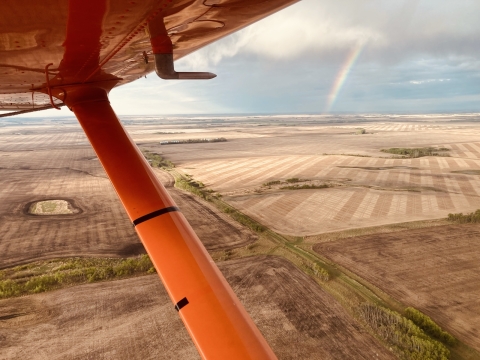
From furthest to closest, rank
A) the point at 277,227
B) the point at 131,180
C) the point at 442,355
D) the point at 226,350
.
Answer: the point at 277,227, the point at 442,355, the point at 131,180, the point at 226,350

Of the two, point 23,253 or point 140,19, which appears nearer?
point 140,19

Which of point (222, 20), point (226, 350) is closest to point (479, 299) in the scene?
point (226, 350)

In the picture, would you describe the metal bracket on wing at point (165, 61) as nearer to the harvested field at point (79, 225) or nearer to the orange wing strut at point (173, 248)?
the orange wing strut at point (173, 248)

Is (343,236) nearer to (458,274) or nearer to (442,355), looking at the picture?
(458,274)

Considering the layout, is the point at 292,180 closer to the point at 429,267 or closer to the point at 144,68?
the point at 429,267

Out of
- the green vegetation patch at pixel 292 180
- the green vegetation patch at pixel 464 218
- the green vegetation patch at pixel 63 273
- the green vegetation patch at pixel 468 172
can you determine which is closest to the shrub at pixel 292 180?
the green vegetation patch at pixel 292 180


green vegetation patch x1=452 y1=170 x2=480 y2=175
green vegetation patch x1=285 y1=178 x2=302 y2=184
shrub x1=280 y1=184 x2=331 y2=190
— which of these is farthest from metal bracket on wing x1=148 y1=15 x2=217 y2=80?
green vegetation patch x1=452 y1=170 x2=480 y2=175

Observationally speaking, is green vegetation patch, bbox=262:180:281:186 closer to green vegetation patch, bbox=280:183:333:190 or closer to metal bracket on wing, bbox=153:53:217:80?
green vegetation patch, bbox=280:183:333:190
